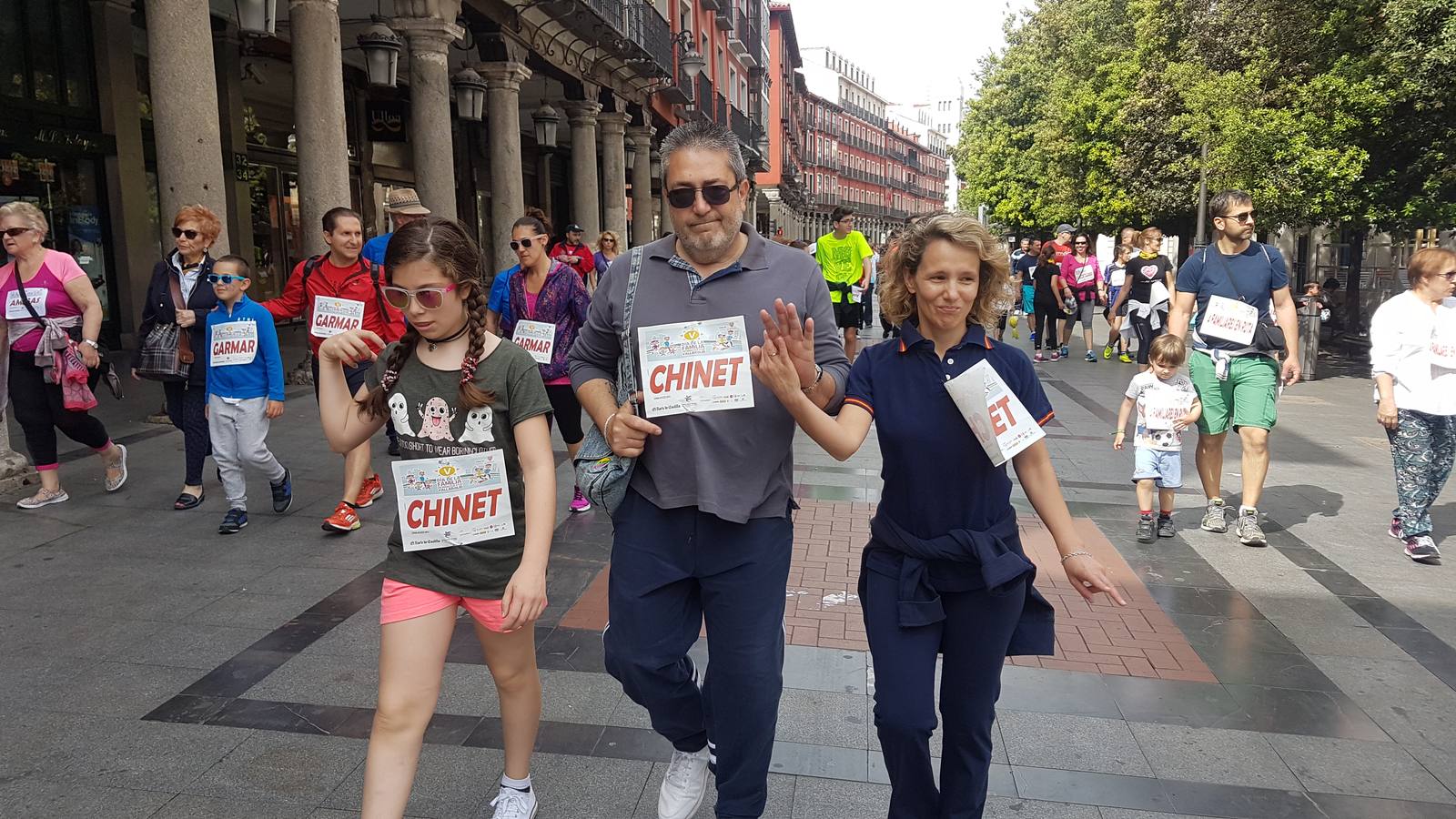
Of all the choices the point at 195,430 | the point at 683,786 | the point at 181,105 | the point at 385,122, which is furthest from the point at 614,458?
the point at 385,122

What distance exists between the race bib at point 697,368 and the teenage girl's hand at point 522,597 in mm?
505

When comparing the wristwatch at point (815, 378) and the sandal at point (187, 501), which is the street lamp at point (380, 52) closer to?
the sandal at point (187, 501)

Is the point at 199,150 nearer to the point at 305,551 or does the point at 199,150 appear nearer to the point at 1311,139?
the point at 305,551

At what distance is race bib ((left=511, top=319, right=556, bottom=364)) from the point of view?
19.6ft

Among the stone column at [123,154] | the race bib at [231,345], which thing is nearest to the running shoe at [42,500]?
the race bib at [231,345]

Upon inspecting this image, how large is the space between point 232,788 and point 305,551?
263 centimetres

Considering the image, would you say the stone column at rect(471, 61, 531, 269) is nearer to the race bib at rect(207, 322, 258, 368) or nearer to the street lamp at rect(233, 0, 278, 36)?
the street lamp at rect(233, 0, 278, 36)

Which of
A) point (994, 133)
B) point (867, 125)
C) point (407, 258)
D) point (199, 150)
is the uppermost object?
point (867, 125)

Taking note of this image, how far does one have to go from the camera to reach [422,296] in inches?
104

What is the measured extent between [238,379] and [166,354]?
591 mm

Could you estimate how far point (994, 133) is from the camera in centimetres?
4491

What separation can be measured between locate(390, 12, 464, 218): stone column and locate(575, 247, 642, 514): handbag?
10531 mm

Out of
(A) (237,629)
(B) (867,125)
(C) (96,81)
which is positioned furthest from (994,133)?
(B) (867,125)

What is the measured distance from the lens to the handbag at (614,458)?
270 cm
